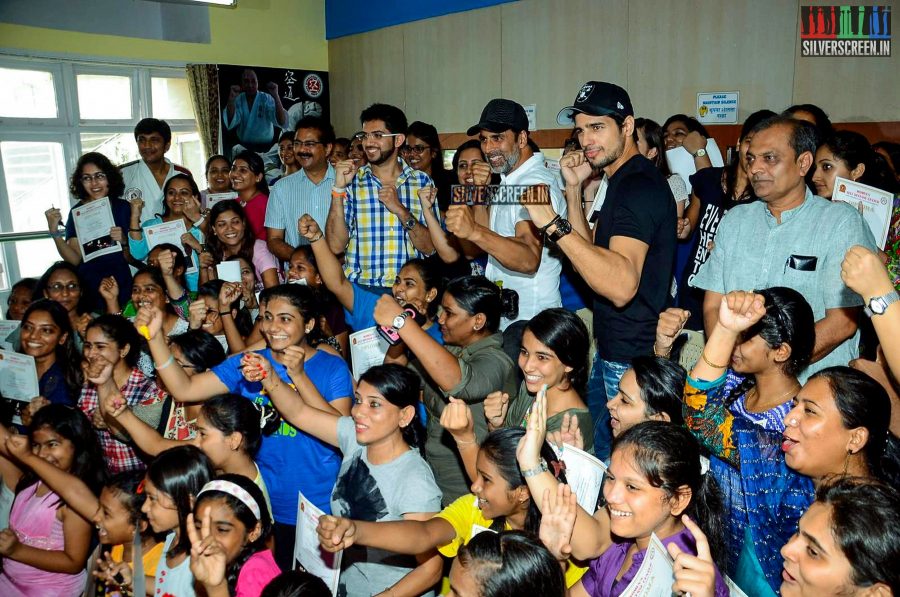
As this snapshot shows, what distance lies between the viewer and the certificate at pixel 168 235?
4020mm

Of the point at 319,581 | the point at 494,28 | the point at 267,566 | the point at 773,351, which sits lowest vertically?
the point at 267,566

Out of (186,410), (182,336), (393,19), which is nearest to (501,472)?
(186,410)

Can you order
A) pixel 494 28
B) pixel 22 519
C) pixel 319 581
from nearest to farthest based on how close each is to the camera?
pixel 319 581 → pixel 22 519 → pixel 494 28

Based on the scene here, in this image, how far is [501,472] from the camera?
1792mm

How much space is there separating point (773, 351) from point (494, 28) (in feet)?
18.2

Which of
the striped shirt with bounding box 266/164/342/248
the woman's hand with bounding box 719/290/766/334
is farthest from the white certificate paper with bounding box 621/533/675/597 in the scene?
the striped shirt with bounding box 266/164/342/248

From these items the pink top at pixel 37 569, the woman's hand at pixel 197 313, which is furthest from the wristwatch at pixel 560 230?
the pink top at pixel 37 569

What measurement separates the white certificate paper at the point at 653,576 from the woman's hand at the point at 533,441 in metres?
0.32

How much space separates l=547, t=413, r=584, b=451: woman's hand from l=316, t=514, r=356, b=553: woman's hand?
611 millimetres

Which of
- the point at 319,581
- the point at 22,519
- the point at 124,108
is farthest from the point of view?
the point at 124,108

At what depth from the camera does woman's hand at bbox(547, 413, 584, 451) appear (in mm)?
1975

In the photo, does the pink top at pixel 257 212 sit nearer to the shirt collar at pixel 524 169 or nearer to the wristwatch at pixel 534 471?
the shirt collar at pixel 524 169

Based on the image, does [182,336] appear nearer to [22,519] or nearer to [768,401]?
[22,519]

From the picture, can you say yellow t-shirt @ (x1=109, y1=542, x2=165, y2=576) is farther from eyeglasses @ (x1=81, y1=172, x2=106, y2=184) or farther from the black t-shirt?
eyeglasses @ (x1=81, y1=172, x2=106, y2=184)
